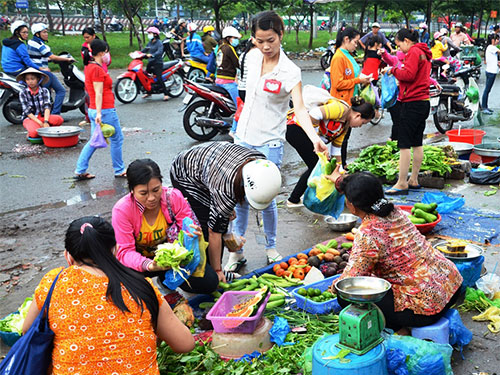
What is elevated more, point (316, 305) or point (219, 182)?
point (219, 182)

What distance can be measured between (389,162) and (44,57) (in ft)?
25.6

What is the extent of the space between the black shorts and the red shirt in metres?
3.75

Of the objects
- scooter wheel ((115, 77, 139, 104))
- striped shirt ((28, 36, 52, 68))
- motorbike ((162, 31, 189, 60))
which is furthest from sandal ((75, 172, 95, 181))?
motorbike ((162, 31, 189, 60))

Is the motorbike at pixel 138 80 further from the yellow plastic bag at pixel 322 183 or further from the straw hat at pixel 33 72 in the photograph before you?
the yellow plastic bag at pixel 322 183

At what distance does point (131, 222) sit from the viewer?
13.2 feet

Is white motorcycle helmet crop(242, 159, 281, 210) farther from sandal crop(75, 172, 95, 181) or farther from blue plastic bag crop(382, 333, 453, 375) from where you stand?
sandal crop(75, 172, 95, 181)

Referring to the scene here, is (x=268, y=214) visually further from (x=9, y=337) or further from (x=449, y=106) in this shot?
(x=449, y=106)

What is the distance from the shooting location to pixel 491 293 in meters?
4.29

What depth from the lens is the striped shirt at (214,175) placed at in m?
4.19

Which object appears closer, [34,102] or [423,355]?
[423,355]

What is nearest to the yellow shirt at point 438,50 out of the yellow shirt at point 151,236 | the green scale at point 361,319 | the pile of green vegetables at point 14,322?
the yellow shirt at point 151,236

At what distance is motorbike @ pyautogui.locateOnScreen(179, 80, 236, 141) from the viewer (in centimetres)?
969

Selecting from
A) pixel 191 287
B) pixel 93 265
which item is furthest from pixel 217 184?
pixel 93 265

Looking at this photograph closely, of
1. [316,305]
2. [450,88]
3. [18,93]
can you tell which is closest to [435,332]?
[316,305]
